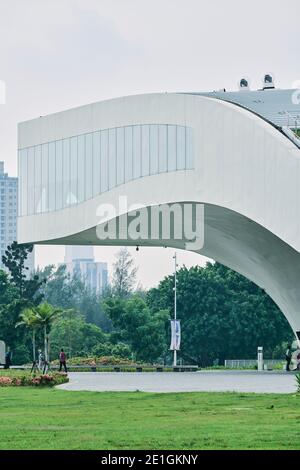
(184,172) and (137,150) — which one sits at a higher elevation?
(137,150)

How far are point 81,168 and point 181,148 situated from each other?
21.3 ft

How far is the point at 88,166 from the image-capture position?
2544 inches

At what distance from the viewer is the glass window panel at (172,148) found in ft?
198

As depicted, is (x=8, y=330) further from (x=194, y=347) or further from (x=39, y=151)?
(x=39, y=151)

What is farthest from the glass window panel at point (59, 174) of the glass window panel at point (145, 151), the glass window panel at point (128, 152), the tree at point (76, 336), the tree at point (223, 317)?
the tree at point (76, 336)

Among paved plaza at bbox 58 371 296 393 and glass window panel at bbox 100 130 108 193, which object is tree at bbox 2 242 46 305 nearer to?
glass window panel at bbox 100 130 108 193

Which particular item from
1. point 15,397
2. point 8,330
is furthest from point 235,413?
point 8,330

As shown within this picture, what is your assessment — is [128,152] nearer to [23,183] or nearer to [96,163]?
[96,163]

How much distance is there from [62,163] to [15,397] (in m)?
25.4

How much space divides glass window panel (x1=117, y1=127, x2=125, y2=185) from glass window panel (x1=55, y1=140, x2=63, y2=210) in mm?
3738

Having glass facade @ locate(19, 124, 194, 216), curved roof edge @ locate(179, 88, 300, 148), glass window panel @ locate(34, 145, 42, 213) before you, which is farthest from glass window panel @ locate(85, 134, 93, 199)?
curved roof edge @ locate(179, 88, 300, 148)

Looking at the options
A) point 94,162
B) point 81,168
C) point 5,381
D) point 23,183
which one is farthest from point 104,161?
point 5,381

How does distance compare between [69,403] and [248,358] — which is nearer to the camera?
[69,403]

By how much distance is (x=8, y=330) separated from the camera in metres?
91.6
